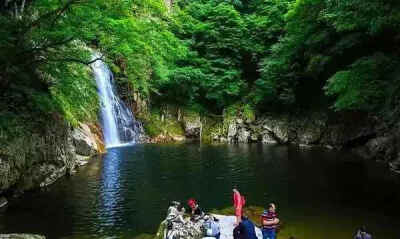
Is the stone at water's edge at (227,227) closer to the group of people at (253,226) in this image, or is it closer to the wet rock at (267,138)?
the group of people at (253,226)

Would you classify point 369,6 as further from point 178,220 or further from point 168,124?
point 168,124

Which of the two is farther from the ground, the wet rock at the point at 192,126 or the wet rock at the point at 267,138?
the wet rock at the point at 192,126

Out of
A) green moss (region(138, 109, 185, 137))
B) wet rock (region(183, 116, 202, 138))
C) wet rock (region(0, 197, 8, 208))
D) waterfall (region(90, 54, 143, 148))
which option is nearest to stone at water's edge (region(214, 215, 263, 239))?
wet rock (region(0, 197, 8, 208))

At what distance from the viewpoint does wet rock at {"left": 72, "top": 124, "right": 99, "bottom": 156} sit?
35469 mm

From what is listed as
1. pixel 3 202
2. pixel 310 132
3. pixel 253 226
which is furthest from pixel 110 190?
pixel 310 132

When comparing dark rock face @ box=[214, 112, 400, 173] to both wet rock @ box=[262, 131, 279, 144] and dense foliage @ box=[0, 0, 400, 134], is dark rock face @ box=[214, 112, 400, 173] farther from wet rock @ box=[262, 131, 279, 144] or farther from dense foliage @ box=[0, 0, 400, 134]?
dense foliage @ box=[0, 0, 400, 134]

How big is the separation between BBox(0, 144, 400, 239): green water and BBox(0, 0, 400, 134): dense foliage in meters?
4.85

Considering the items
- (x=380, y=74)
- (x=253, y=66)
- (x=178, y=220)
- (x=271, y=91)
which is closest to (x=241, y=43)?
(x=253, y=66)

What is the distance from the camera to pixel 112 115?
45656mm

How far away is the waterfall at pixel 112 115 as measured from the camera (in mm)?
44438

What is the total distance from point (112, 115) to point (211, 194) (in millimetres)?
26023

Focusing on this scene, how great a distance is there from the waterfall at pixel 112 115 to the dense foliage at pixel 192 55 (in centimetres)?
340

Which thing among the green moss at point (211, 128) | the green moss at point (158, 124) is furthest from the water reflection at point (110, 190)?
the green moss at point (211, 128)

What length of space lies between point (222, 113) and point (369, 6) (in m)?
38.9
